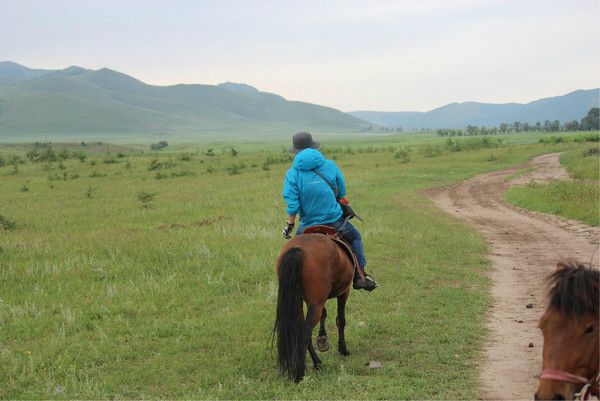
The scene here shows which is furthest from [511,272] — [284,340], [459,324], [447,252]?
[284,340]

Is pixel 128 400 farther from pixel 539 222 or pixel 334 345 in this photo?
pixel 539 222

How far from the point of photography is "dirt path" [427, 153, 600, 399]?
6672 mm

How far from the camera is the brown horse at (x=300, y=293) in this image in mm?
6293

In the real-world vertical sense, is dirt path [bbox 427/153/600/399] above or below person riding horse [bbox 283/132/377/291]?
below

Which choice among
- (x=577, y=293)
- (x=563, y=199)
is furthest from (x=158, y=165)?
(x=577, y=293)

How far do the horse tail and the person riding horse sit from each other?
97 cm

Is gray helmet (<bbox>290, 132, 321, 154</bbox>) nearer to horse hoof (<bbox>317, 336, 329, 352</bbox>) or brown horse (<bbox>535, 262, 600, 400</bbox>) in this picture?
horse hoof (<bbox>317, 336, 329, 352</bbox>)

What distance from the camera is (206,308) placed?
30.5 feet

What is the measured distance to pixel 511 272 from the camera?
12.0m

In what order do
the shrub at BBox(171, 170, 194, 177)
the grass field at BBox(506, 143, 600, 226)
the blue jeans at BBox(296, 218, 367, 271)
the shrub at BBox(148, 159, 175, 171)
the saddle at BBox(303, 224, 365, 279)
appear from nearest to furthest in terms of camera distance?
the saddle at BBox(303, 224, 365, 279) < the blue jeans at BBox(296, 218, 367, 271) < the grass field at BBox(506, 143, 600, 226) < the shrub at BBox(171, 170, 194, 177) < the shrub at BBox(148, 159, 175, 171)

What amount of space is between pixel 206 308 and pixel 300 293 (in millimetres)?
3383

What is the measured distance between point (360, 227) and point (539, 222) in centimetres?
609


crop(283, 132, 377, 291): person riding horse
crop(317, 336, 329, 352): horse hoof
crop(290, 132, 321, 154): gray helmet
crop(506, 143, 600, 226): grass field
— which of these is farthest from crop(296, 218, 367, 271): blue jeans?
crop(506, 143, 600, 226): grass field

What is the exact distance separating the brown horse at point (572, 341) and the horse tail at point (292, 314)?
2.96 meters
